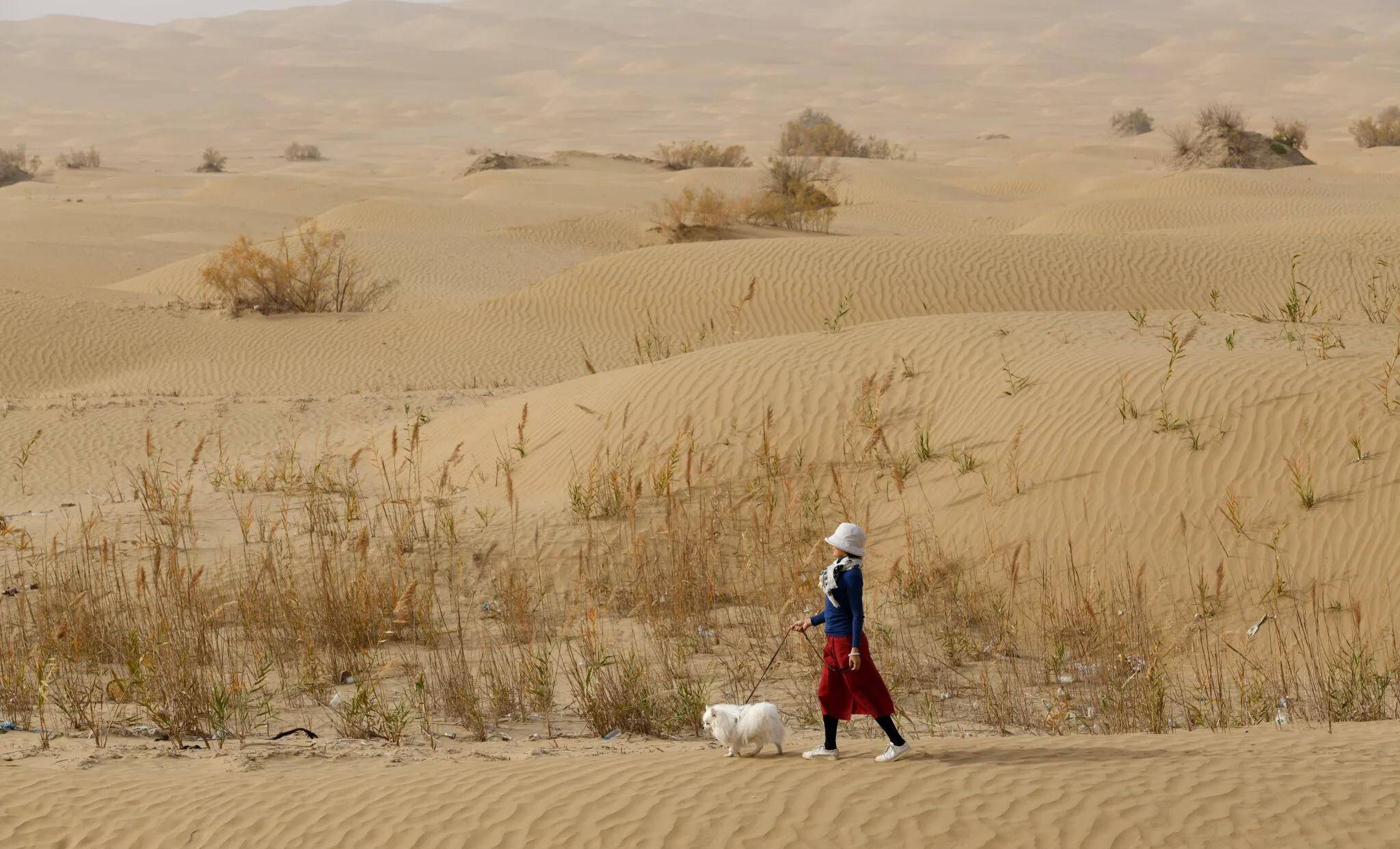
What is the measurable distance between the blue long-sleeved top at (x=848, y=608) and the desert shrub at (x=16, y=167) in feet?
162

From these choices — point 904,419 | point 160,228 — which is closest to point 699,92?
point 160,228

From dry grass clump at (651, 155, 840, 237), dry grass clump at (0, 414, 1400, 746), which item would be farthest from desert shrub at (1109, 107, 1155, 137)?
dry grass clump at (0, 414, 1400, 746)

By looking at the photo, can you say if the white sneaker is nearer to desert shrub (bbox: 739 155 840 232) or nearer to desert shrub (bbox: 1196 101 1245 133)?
desert shrub (bbox: 739 155 840 232)

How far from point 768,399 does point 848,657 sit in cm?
600

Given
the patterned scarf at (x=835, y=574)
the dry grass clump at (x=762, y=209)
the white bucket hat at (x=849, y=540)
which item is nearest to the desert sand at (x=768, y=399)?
the patterned scarf at (x=835, y=574)

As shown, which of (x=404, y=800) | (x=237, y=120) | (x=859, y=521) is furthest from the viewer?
(x=237, y=120)

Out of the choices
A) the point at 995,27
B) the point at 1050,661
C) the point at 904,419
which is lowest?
the point at 1050,661

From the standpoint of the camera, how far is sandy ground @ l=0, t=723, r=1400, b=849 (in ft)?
12.6

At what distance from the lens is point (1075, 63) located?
381 ft

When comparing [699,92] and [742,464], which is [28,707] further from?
[699,92]

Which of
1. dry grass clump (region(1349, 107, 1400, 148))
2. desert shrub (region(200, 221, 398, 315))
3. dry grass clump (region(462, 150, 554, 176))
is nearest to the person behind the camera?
desert shrub (region(200, 221, 398, 315))

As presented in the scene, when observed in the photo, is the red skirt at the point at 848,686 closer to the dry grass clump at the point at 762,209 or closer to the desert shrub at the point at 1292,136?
the dry grass clump at the point at 762,209

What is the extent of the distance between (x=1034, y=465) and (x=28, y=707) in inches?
238

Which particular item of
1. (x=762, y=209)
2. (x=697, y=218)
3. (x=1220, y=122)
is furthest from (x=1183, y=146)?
(x=697, y=218)
